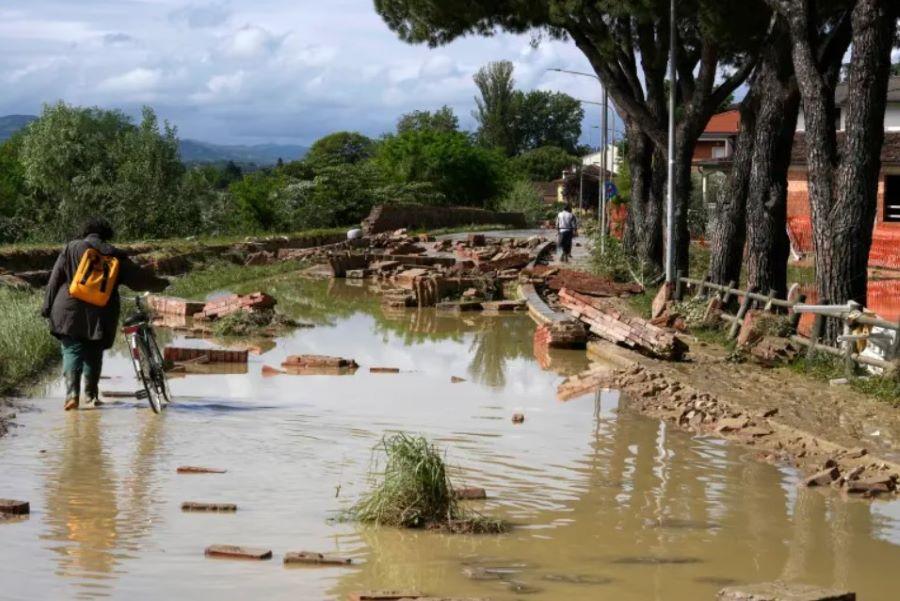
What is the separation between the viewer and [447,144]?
8944 cm

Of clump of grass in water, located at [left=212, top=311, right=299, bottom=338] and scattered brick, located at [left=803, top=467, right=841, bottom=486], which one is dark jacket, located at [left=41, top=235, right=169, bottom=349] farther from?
clump of grass in water, located at [left=212, top=311, right=299, bottom=338]

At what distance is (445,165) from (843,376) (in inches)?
2878

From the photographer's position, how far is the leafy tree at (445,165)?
3332 inches

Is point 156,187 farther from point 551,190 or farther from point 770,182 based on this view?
point 551,190

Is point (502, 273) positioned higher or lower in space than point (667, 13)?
lower

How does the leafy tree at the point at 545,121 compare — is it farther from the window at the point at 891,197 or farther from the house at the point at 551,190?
the window at the point at 891,197

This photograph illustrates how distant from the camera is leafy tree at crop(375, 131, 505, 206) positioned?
84625mm

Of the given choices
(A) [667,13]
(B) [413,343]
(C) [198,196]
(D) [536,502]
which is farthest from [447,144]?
(D) [536,502]

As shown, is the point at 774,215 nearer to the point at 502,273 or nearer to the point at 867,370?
the point at 867,370

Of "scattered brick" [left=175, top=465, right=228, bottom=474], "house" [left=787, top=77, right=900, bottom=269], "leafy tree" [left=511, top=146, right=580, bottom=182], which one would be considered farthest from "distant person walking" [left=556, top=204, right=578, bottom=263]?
"leafy tree" [left=511, top=146, right=580, bottom=182]

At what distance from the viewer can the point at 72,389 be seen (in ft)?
41.1

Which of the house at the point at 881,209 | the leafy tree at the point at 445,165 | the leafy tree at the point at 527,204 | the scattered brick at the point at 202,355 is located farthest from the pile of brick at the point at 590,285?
the leafy tree at the point at 445,165

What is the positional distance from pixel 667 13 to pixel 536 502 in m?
20.0

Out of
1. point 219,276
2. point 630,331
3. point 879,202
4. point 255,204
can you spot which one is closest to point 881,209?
point 879,202
